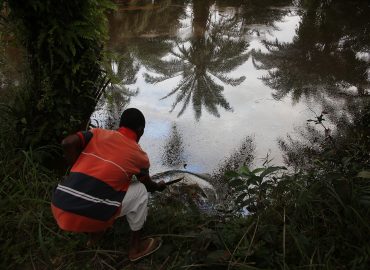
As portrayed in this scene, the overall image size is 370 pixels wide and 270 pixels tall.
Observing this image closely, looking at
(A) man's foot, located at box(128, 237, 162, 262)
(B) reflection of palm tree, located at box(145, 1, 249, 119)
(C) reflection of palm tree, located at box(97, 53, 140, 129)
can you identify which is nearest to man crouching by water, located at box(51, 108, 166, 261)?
(A) man's foot, located at box(128, 237, 162, 262)

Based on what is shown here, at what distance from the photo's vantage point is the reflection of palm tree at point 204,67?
6825 millimetres

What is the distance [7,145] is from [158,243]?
2.16m

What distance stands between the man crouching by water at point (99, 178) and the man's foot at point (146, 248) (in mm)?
331

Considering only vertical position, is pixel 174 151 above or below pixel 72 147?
below

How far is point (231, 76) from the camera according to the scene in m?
7.59

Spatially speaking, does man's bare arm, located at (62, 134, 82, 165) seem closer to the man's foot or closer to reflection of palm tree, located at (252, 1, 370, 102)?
the man's foot

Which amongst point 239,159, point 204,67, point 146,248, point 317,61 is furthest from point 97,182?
point 317,61

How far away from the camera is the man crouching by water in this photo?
2.61m

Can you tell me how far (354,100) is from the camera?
21.1 feet

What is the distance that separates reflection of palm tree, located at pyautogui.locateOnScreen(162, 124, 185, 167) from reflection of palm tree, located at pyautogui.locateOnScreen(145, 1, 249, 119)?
0.77 meters

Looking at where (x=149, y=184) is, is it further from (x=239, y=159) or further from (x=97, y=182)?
(x=239, y=159)

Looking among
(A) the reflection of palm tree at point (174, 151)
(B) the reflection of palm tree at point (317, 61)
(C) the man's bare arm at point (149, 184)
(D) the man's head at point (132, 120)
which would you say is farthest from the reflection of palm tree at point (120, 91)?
(B) the reflection of palm tree at point (317, 61)

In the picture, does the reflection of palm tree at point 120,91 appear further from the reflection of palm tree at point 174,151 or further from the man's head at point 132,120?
the man's head at point 132,120

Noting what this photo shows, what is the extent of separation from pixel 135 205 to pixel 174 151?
2.48 metres
